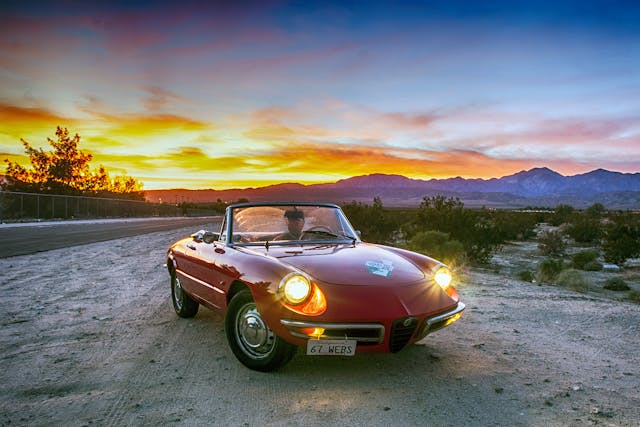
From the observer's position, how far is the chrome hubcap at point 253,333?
447 centimetres

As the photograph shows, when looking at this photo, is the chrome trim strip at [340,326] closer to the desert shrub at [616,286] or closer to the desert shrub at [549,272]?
the desert shrub at [549,272]

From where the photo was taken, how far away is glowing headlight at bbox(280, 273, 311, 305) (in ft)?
13.7

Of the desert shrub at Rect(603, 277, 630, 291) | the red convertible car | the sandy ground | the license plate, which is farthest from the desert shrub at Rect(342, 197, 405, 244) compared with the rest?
the license plate

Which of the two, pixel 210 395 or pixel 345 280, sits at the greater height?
pixel 345 280

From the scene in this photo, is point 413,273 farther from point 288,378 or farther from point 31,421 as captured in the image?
point 31,421

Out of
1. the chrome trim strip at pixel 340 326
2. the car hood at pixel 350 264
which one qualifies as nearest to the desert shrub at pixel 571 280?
the car hood at pixel 350 264

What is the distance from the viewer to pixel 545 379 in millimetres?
4570

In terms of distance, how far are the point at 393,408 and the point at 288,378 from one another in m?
1.03

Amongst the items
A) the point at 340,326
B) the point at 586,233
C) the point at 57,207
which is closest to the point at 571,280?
the point at 340,326

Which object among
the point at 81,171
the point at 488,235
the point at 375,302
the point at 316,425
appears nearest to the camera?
the point at 316,425

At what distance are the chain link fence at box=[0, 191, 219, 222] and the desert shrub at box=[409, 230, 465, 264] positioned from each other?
104 ft

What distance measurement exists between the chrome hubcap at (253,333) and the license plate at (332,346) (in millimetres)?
499

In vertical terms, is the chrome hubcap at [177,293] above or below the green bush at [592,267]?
above

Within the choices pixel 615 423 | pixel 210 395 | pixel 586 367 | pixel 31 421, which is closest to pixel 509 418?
pixel 615 423
